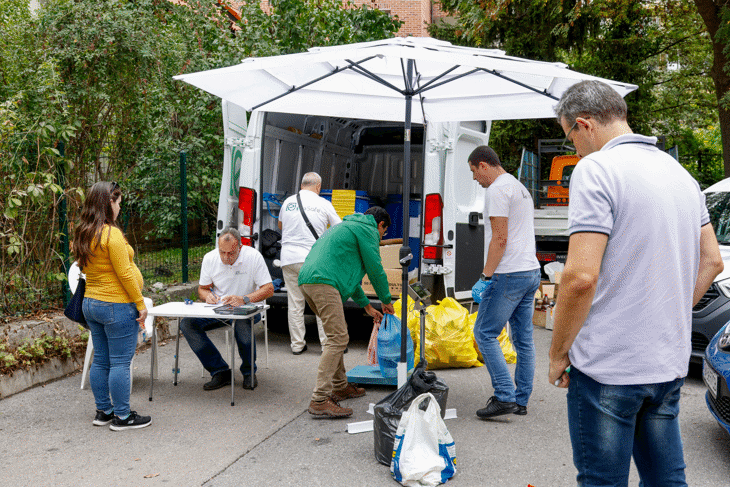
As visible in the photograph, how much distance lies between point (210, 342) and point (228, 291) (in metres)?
0.44

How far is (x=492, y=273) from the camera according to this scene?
4.48 m

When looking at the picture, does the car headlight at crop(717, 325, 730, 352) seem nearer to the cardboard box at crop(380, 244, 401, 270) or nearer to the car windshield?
the car windshield

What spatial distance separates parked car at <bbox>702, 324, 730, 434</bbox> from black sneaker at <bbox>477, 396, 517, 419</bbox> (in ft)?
4.09

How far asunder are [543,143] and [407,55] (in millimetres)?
10257

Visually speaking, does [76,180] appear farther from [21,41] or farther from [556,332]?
[556,332]

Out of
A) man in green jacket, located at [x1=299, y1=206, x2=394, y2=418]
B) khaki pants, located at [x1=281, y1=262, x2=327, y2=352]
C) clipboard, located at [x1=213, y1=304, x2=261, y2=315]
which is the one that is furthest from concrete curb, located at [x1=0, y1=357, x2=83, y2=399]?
man in green jacket, located at [x1=299, y1=206, x2=394, y2=418]

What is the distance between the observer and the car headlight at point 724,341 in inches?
148

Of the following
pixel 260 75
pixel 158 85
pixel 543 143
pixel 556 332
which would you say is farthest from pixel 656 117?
pixel 556 332

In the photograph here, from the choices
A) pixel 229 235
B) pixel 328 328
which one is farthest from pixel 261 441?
pixel 229 235

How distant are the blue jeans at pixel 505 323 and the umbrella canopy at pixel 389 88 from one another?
1.30 m

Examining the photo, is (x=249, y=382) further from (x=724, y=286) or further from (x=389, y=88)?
(x=724, y=286)

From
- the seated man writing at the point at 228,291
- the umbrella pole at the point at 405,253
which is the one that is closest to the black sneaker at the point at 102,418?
the seated man writing at the point at 228,291

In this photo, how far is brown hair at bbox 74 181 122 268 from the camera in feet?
13.8

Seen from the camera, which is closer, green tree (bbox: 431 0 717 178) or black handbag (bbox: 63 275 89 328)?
black handbag (bbox: 63 275 89 328)
